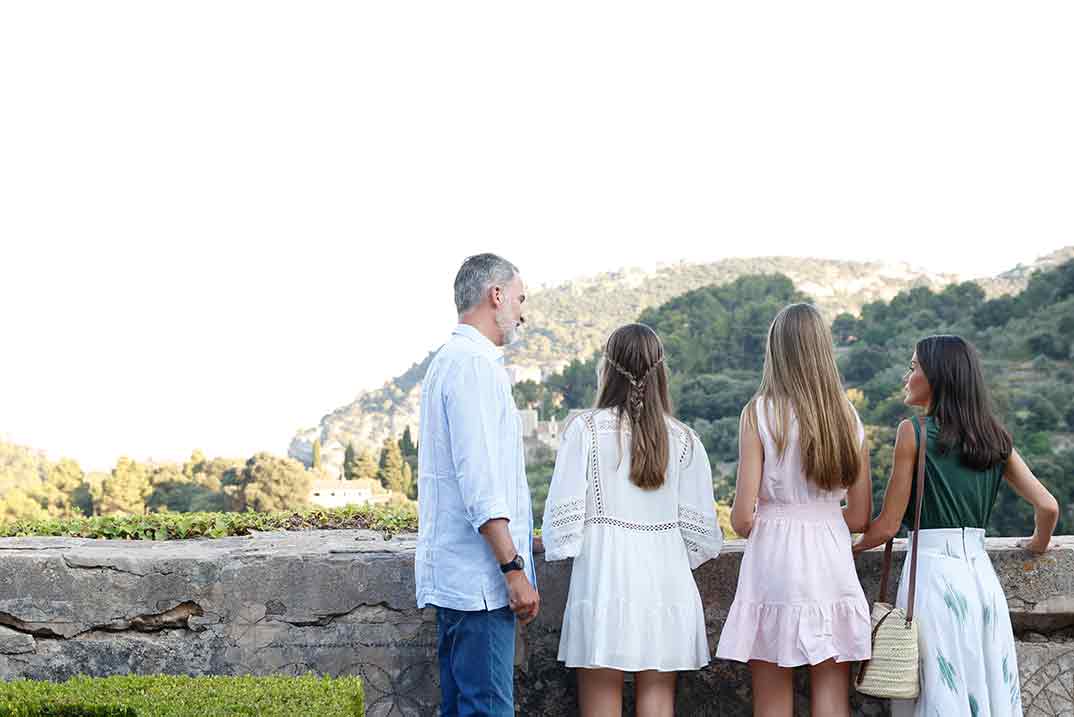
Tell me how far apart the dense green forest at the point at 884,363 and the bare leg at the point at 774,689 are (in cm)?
2697

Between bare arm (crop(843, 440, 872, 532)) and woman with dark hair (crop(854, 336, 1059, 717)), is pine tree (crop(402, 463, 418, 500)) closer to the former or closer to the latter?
bare arm (crop(843, 440, 872, 532))

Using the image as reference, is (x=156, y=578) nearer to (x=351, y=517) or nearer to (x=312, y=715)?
(x=312, y=715)

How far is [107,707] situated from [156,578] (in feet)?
2.36

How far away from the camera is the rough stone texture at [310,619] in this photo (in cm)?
332

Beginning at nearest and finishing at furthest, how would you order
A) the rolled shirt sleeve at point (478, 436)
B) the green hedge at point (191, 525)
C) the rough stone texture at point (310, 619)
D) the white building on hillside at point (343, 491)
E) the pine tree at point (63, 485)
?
the rolled shirt sleeve at point (478, 436)
the rough stone texture at point (310, 619)
the green hedge at point (191, 525)
the white building on hillside at point (343, 491)
the pine tree at point (63, 485)

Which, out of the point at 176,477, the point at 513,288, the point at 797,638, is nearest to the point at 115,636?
the point at 513,288

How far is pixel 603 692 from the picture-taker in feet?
10.2

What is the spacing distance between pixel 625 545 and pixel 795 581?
49cm

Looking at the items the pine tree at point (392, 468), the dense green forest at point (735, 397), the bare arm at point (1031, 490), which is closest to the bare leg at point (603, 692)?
the bare arm at point (1031, 490)

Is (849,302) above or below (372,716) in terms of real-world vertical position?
above

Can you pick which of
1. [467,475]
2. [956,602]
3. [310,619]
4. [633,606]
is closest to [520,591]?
[467,475]

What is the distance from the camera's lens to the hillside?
2904 inches

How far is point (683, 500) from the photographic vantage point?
315 cm

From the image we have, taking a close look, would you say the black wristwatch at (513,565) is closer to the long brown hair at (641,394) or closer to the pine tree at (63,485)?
the long brown hair at (641,394)
